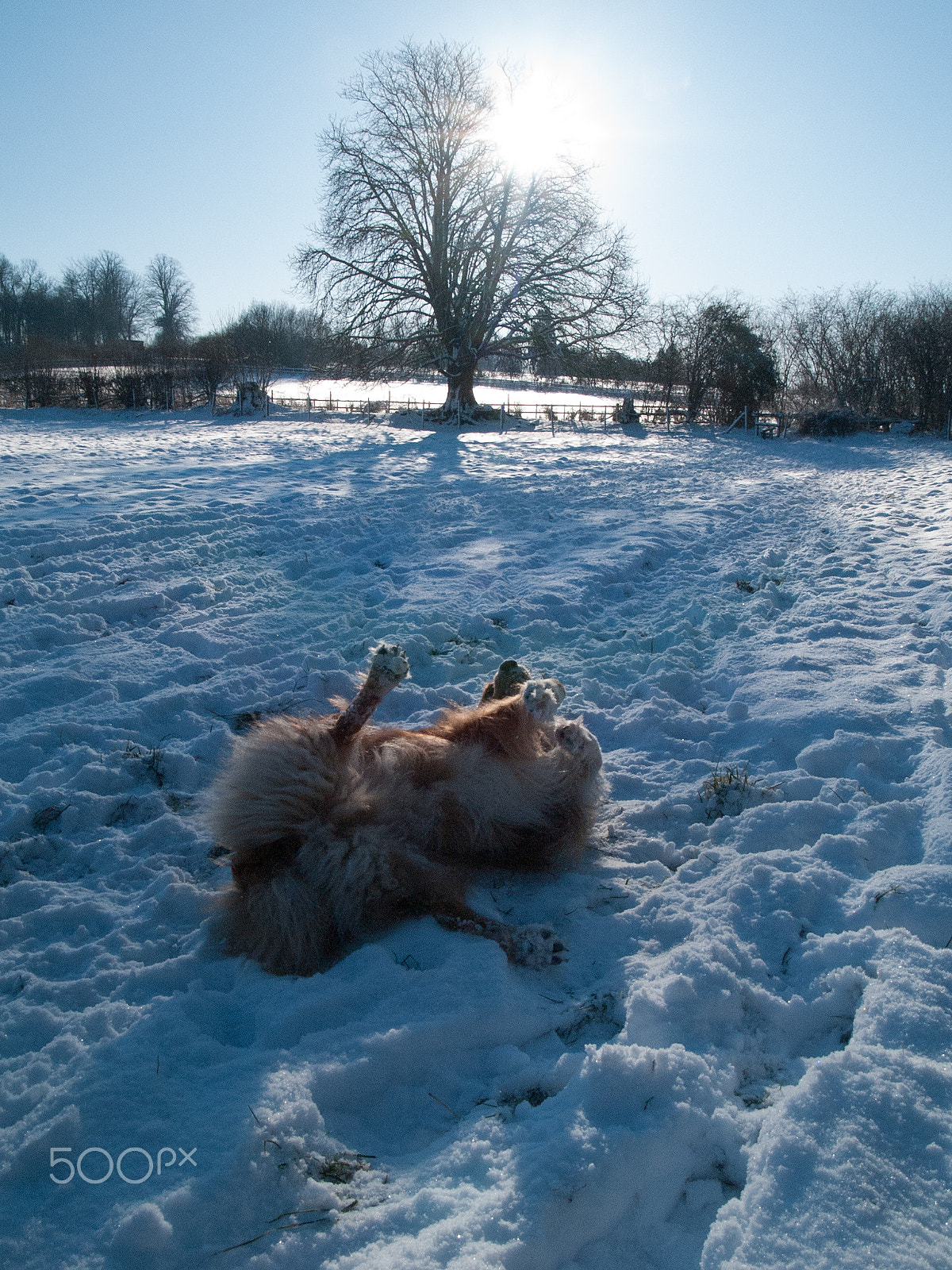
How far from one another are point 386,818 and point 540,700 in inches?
27.6

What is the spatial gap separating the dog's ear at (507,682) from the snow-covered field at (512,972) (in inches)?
27.0

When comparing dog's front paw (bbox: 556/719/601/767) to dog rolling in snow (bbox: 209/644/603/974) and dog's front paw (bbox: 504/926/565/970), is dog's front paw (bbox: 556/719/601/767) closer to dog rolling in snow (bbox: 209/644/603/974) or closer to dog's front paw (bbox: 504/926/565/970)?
dog rolling in snow (bbox: 209/644/603/974)

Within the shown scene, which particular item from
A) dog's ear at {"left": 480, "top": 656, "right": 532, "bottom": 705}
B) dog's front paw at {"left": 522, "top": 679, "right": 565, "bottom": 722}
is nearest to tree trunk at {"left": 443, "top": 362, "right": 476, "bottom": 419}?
dog's ear at {"left": 480, "top": 656, "right": 532, "bottom": 705}

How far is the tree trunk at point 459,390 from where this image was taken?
20394mm

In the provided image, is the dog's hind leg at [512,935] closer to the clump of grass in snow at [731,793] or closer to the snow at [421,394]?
the clump of grass in snow at [731,793]

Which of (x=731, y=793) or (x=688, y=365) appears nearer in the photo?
(x=731, y=793)

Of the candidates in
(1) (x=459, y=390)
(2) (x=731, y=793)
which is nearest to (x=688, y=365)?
(1) (x=459, y=390)

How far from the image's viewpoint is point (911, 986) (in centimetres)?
171

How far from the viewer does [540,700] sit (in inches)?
97.6

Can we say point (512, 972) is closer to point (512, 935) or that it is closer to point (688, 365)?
point (512, 935)

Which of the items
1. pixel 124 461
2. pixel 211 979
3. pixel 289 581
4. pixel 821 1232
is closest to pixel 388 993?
pixel 211 979

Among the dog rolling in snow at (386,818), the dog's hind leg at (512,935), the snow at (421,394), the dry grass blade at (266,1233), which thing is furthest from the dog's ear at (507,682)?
the snow at (421,394)

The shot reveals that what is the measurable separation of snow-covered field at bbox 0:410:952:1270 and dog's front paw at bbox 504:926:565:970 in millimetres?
48

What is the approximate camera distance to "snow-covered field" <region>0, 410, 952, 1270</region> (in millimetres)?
1312
